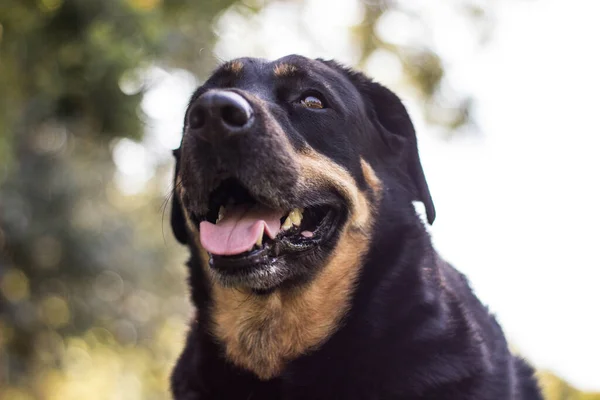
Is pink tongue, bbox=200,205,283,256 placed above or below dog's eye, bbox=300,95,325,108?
below

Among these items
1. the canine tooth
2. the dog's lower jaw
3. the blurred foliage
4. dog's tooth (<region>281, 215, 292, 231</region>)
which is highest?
the canine tooth

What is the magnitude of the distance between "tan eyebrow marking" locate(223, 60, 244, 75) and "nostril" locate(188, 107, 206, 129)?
2.27 feet

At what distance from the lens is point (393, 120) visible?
12.5 feet

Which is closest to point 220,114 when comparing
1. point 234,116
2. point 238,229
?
point 234,116

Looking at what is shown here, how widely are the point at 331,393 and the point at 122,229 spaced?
31.2 feet

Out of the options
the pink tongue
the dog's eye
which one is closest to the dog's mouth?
the pink tongue

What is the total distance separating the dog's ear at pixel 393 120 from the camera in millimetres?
3752

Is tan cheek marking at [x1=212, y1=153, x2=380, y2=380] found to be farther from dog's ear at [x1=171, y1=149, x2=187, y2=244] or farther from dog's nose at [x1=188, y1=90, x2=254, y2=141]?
dog's ear at [x1=171, y1=149, x2=187, y2=244]

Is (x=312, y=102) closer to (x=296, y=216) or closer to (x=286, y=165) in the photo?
(x=286, y=165)

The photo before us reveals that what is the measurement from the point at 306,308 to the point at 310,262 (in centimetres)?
26

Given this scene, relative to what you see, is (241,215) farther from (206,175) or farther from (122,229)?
(122,229)

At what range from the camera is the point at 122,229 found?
1205cm

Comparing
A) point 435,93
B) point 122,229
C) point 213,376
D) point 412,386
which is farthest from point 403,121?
point 122,229

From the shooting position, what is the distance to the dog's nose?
287 cm
